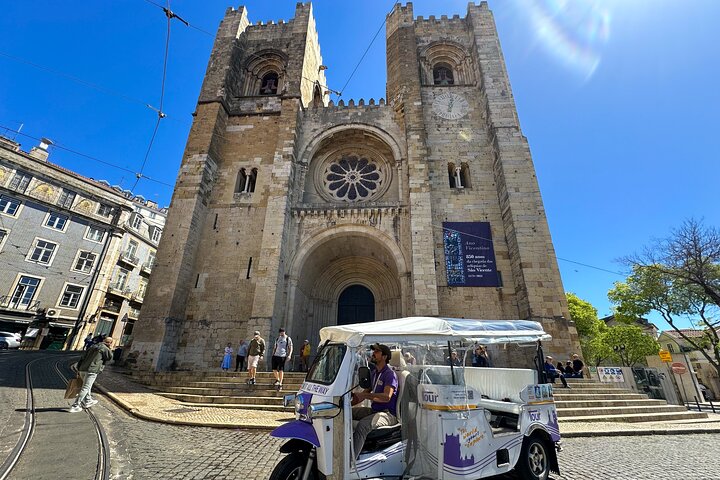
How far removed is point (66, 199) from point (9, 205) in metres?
2.97

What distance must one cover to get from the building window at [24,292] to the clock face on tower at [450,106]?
27962 millimetres

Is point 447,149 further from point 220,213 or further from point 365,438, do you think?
point 365,438

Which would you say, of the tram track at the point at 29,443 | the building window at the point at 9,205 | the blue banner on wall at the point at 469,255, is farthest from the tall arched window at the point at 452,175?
the building window at the point at 9,205

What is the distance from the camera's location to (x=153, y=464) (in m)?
3.61

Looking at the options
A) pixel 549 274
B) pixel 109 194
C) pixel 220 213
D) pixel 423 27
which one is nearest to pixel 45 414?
pixel 220 213

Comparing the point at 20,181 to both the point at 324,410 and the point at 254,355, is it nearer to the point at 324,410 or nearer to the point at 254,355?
the point at 254,355

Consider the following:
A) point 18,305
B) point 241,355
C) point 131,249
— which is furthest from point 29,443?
point 131,249

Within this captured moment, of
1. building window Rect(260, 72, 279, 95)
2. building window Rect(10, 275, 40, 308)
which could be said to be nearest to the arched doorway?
building window Rect(260, 72, 279, 95)

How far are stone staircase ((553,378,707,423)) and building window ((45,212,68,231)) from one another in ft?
101

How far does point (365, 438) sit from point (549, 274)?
35.0 ft

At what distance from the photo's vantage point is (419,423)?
3184 mm

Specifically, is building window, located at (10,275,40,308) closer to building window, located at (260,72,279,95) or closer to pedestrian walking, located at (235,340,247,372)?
building window, located at (260,72,279,95)

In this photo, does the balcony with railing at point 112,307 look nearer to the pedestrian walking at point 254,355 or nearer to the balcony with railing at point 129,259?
the balcony with railing at point 129,259

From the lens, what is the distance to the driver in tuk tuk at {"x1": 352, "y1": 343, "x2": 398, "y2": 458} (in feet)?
9.52
